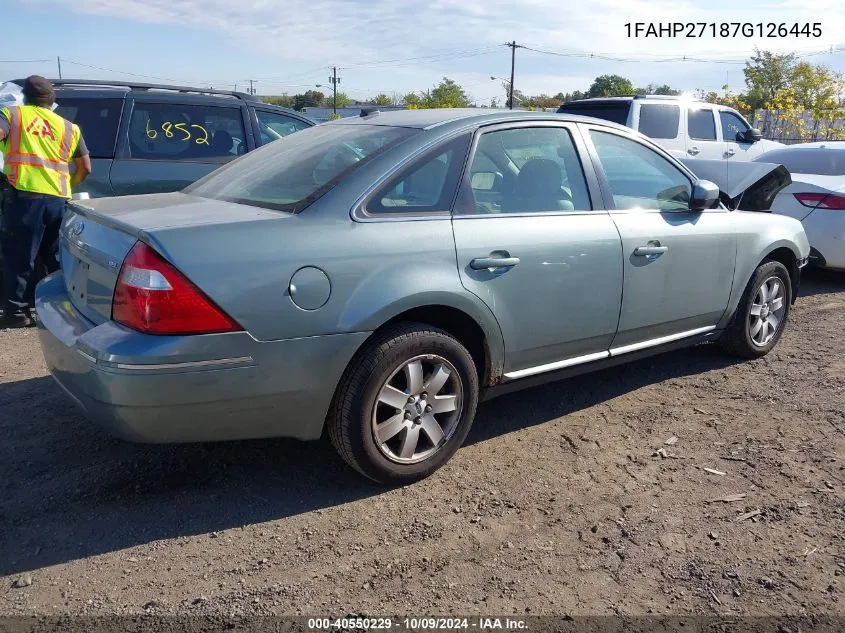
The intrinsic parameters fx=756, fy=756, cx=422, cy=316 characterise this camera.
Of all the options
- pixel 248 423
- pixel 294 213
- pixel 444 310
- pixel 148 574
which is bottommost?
pixel 148 574

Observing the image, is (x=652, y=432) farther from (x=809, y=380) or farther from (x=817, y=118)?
(x=817, y=118)

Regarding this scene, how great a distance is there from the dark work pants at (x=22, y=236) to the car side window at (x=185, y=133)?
0.99 metres

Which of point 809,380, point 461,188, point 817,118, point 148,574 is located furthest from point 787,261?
point 817,118

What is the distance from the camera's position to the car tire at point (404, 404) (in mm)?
3156

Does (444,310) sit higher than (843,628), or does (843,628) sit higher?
(444,310)

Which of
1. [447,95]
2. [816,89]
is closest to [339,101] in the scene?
[447,95]

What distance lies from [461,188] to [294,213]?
84 cm

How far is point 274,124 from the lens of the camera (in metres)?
7.43

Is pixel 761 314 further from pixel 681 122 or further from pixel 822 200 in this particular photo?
pixel 681 122

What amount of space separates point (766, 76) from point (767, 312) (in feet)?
101

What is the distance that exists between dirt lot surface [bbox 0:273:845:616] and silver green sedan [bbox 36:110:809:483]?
0.35 metres

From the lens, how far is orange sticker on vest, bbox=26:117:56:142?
5.66m

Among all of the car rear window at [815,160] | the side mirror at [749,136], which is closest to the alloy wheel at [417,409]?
the car rear window at [815,160]

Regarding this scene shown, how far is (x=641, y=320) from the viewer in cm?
424
